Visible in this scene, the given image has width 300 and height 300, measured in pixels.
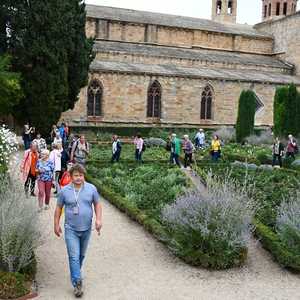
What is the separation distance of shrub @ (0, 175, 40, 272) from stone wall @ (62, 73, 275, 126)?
22866 millimetres

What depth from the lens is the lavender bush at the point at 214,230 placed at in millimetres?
8570

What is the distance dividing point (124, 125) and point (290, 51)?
16.9 meters

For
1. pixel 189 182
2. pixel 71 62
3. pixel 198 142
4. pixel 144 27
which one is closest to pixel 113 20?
pixel 144 27

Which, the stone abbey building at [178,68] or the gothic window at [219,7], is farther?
the gothic window at [219,7]

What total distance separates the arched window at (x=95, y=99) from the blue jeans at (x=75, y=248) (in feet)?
79.8

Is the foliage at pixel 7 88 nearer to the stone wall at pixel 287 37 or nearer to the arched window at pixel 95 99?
the arched window at pixel 95 99

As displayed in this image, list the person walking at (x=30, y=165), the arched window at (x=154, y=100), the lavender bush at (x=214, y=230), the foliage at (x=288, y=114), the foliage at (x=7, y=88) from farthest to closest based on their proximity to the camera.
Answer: the arched window at (x=154, y=100), the foliage at (x=288, y=114), the foliage at (x=7, y=88), the person walking at (x=30, y=165), the lavender bush at (x=214, y=230)

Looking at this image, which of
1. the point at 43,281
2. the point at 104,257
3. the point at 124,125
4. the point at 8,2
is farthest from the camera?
the point at 124,125

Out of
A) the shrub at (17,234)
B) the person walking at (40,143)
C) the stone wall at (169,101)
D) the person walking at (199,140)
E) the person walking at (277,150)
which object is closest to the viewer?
the shrub at (17,234)

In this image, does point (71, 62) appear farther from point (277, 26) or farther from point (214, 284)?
point (277, 26)

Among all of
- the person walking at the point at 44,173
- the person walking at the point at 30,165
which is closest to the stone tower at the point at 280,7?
the person walking at the point at 30,165

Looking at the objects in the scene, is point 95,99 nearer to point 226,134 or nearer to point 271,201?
point 226,134

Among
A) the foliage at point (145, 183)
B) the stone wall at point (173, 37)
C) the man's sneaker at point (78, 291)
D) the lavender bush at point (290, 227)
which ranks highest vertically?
the stone wall at point (173, 37)

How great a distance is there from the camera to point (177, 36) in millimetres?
39500
